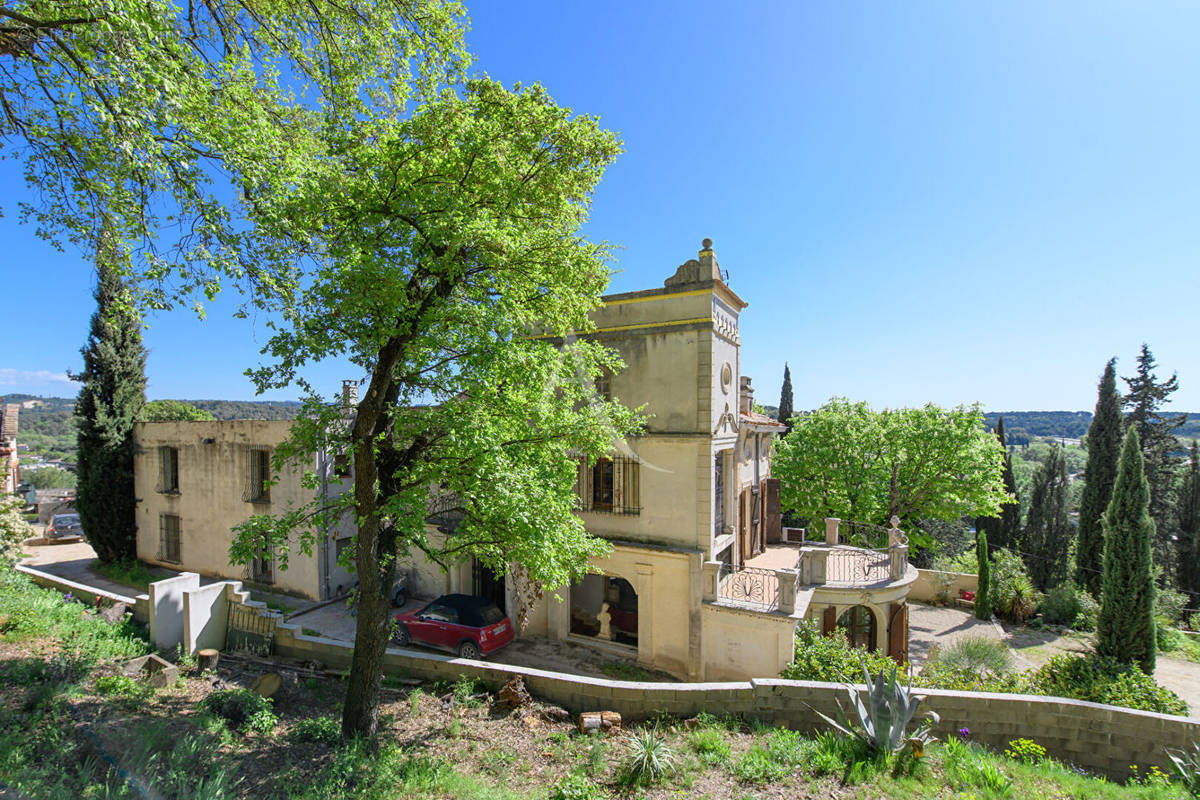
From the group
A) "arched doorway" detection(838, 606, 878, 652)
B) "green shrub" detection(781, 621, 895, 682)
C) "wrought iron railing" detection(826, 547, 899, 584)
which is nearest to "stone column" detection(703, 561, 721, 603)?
"green shrub" detection(781, 621, 895, 682)

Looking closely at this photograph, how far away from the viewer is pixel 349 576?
1802cm

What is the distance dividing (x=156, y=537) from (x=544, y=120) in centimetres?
2407

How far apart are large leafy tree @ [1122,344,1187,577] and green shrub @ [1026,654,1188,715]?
27572 mm

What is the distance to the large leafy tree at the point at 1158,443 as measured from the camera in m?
29.6

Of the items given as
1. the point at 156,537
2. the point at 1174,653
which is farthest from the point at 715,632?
the point at 156,537

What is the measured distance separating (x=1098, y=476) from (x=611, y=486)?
27734 mm

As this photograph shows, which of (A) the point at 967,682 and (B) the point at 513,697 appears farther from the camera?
(A) the point at 967,682

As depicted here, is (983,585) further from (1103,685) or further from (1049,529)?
(1049,529)

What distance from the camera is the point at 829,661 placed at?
10.7 meters

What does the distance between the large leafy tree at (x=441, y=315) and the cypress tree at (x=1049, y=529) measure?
3046 cm

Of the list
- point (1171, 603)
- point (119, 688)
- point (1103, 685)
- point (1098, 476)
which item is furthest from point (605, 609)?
point (1098, 476)

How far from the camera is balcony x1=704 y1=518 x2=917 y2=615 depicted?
12000 mm

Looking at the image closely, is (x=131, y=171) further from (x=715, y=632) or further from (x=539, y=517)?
(x=715, y=632)

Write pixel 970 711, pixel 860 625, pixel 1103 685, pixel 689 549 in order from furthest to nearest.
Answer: pixel 860 625, pixel 689 549, pixel 1103 685, pixel 970 711
